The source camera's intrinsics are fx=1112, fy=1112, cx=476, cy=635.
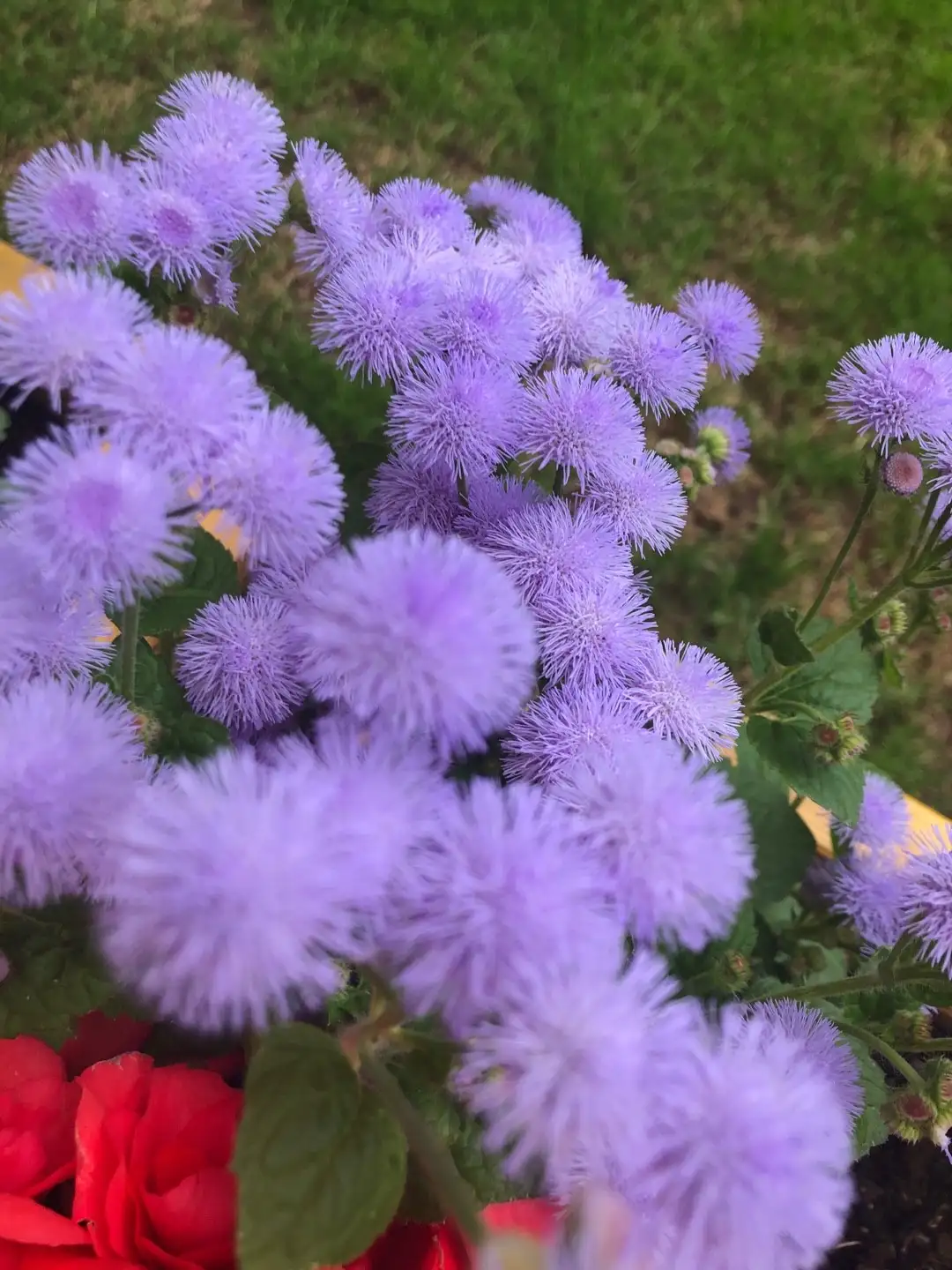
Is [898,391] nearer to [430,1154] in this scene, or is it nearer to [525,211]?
[525,211]

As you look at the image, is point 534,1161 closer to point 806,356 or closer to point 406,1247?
point 406,1247

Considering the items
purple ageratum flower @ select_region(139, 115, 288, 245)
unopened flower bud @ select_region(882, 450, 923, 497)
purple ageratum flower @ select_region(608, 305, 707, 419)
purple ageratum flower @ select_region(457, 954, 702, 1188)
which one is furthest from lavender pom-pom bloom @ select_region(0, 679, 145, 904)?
unopened flower bud @ select_region(882, 450, 923, 497)

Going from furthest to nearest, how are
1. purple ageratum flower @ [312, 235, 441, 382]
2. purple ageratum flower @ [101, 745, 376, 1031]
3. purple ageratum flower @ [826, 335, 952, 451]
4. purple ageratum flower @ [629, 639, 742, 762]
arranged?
purple ageratum flower @ [826, 335, 952, 451]
purple ageratum flower @ [312, 235, 441, 382]
purple ageratum flower @ [629, 639, 742, 762]
purple ageratum flower @ [101, 745, 376, 1031]

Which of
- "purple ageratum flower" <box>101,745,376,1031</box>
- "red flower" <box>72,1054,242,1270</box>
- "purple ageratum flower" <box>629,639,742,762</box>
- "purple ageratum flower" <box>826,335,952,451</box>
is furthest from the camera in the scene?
"purple ageratum flower" <box>826,335,952,451</box>

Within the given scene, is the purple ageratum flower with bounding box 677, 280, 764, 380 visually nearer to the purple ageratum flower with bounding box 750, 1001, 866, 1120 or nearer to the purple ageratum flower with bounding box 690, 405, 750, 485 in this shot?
the purple ageratum flower with bounding box 690, 405, 750, 485

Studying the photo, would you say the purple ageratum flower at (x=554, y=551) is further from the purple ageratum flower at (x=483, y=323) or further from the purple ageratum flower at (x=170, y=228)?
the purple ageratum flower at (x=170, y=228)

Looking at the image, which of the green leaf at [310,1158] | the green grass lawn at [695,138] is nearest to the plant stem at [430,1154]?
the green leaf at [310,1158]

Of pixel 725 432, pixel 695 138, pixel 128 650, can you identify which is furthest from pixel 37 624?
pixel 695 138

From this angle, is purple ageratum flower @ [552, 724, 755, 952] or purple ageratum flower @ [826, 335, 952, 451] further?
purple ageratum flower @ [826, 335, 952, 451]
